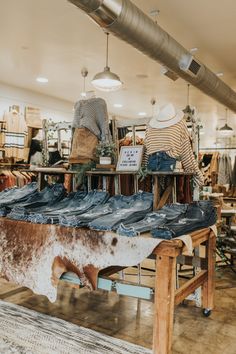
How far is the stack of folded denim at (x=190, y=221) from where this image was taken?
2.27 m

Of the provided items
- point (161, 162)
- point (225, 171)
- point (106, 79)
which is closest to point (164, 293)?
point (161, 162)

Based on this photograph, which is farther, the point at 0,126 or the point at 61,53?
the point at 0,126

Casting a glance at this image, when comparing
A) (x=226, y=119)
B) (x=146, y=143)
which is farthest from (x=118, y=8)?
(x=226, y=119)

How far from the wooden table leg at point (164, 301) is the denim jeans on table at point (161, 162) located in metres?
0.90

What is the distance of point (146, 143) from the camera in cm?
311

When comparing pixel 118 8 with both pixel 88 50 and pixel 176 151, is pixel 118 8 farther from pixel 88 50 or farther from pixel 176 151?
pixel 88 50

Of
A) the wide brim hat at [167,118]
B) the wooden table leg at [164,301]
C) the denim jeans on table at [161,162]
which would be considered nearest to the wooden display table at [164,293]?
the wooden table leg at [164,301]

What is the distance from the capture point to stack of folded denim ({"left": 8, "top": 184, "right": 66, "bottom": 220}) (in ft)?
9.52

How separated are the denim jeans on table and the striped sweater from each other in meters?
0.04

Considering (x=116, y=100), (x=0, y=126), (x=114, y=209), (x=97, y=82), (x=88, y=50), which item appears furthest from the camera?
(x=116, y=100)

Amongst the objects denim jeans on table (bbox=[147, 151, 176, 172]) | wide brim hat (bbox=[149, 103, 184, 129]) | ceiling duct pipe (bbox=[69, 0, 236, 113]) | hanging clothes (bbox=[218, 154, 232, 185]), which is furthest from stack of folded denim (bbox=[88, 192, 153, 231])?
hanging clothes (bbox=[218, 154, 232, 185])

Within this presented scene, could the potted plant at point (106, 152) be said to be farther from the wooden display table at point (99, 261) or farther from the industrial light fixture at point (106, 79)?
the industrial light fixture at point (106, 79)

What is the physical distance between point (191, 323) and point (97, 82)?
3333mm

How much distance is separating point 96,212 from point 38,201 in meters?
0.70
